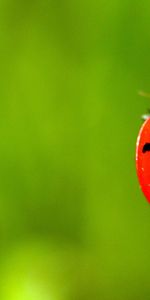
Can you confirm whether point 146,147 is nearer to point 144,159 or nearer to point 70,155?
point 144,159

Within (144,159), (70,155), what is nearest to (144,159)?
(144,159)

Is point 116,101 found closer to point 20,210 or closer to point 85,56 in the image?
point 85,56

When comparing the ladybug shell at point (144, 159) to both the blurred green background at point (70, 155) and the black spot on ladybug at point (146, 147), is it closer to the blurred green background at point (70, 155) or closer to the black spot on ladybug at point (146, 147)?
the black spot on ladybug at point (146, 147)

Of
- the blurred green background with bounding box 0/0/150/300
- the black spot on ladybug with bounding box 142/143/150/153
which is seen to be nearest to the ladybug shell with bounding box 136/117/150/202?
the black spot on ladybug with bounding box 142/143/150/153

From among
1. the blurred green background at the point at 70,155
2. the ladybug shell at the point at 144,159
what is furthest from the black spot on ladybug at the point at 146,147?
the blurred green background at the point at 70,155

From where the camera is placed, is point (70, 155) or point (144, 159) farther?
point (70, 155)

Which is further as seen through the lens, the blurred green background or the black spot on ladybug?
the blurred green background

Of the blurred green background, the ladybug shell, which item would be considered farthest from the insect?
the blurred green background

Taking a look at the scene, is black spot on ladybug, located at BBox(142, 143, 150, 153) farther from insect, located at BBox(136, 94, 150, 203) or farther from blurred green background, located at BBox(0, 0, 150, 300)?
blurred green background, located at BBox(0, 0, 150, 300)

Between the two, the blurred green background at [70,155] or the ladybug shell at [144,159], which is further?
the blurred green background at [70,155]
